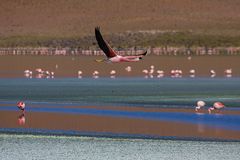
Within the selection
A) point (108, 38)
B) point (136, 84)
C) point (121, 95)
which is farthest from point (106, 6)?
point (121, 95)

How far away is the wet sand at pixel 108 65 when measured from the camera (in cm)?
4559

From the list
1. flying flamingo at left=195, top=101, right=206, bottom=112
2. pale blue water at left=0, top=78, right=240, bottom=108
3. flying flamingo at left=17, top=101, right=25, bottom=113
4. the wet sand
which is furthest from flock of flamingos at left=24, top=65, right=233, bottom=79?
flying flamingo at left=17, top=101, right=25, bottom=113

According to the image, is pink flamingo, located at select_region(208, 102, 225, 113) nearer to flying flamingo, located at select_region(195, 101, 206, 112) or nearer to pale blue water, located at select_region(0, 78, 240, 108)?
flying flamingo, located at select_region(195, 101, 206, 112)

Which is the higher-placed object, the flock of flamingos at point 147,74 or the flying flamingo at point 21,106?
the flying flamingo at point 21,106

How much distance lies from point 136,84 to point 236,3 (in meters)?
50.5

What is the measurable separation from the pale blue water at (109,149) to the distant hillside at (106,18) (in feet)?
164

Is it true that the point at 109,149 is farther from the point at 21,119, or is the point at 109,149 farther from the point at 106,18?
the point at 106,18

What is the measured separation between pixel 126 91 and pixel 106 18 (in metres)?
49.6

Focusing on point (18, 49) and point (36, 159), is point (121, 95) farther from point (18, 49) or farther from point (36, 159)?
point (18, 49)

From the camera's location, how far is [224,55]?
62.7 meters

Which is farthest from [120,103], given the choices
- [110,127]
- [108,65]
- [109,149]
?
[108,65]

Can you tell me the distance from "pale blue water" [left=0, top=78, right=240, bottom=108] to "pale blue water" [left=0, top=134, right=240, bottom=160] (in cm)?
719

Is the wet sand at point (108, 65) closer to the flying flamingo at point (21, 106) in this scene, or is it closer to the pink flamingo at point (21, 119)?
the flying flamingo at point (21, 106)

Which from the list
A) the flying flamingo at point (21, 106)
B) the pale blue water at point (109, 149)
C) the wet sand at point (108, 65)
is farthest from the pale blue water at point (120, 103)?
the wet sand at point (108, 65)
